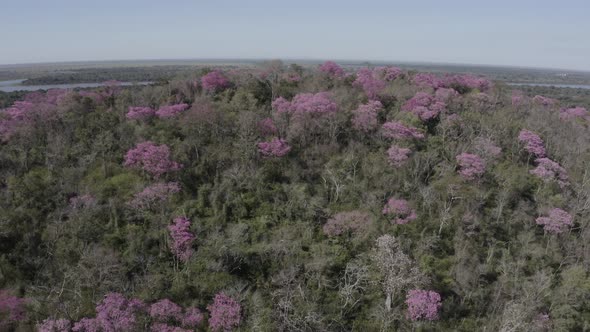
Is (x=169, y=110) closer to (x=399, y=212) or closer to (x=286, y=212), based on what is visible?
(x=286, y=212)

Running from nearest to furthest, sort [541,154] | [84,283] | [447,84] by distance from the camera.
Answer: [84,283] < [541,154] < [447,84]

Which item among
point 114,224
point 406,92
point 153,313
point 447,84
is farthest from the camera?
point 447,84

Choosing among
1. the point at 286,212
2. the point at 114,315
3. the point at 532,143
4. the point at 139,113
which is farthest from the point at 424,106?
the point at 114,315

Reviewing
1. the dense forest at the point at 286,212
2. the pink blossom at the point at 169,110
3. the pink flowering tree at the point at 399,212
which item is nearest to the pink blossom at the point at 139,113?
the dense forest at the point at 286,212

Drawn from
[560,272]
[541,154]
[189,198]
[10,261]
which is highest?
[541,154]

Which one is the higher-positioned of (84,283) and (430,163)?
(430,163)

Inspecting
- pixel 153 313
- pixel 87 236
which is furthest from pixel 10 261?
pixel 153 313

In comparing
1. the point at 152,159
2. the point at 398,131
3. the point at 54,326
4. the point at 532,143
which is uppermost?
the point at 398,131

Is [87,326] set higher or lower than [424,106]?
lower

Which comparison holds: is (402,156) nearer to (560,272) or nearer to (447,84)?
(560,272)
